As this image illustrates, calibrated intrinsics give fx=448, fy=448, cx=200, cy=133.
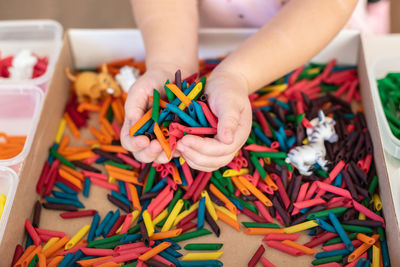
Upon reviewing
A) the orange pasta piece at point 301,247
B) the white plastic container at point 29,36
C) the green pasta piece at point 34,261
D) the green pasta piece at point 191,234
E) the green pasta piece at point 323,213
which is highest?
the white plastic container at point 29,36

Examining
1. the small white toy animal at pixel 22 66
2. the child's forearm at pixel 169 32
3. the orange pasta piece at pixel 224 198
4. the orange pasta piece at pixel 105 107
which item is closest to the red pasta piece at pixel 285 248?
the orange pasta piece at pixel 224 198

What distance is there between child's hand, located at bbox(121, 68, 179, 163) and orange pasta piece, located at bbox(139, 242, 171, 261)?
159mm

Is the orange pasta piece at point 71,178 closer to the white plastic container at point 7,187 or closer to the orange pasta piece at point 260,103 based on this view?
the white plastic container at point 7,187

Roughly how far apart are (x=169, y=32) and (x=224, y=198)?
1.34 feet

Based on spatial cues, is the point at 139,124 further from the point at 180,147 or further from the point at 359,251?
the point at 359,251

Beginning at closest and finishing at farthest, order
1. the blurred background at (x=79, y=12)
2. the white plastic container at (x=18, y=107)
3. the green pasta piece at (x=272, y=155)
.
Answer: the green pasta piece at (x=272, y=155), the white plastic container at (x=18, y=107), the blurred background at (x=79, y=12)

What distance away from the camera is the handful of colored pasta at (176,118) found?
0.81 metres

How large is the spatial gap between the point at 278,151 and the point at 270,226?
18 centimetres

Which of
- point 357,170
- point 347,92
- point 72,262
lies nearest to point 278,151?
point 357,170

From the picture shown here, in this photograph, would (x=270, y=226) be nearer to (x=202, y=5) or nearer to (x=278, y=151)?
(x=278, y=151)

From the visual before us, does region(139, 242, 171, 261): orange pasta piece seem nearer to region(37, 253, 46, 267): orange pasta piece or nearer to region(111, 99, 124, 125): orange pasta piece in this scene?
region(37, 253, 46, 267): orange pasta piece

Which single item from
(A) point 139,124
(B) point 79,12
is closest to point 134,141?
(A) point 139,124

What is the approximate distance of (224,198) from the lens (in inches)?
36.7

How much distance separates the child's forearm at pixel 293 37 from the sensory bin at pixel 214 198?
0.36ft
